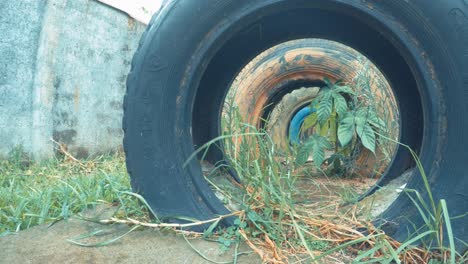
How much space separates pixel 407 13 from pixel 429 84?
233 millimetres

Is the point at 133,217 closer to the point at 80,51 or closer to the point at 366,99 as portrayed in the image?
the point at 366,99

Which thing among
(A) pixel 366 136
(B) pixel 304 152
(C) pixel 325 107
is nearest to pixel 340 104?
(C) pixel 325 107

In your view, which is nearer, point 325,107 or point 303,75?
point 325,107

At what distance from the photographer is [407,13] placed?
1.46 meters

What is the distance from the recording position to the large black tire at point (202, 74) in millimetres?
1422

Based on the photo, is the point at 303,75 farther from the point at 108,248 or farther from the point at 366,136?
the point at 108,248

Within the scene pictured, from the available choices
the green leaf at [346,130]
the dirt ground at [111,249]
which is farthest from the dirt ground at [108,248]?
the green leaf at [346,130]

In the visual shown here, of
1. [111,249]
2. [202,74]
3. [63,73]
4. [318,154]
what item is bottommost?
[111,249]

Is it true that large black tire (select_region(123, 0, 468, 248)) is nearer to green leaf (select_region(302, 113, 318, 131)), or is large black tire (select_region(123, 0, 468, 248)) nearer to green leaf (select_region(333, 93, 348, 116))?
green leaf (select_region(333, 93, 348, 116))

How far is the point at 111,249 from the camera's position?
4.83ft

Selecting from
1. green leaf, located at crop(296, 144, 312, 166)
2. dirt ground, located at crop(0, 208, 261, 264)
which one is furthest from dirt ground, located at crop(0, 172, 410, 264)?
green leaf, located at crop(296, 144, 312, 166)

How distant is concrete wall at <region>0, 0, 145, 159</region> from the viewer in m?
3.84

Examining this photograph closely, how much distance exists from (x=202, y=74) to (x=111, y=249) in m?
0.66

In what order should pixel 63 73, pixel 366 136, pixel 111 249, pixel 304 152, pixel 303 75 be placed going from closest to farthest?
pixel 111 249
pixel 304 152
pixel 366 136
pixel 303 75
pixel 63 73
